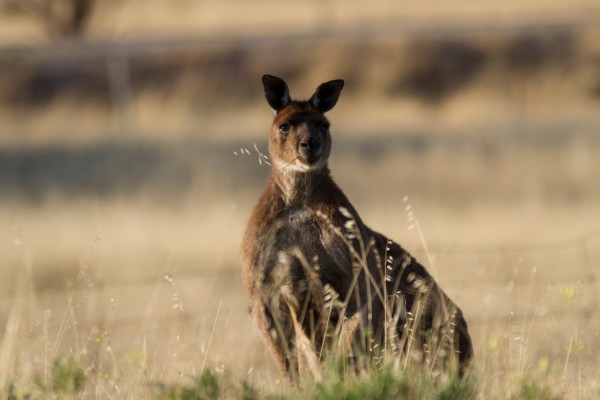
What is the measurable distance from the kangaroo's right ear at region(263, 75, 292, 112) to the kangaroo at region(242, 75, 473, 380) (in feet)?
1.18

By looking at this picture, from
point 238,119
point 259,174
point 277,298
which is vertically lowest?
point 277,298

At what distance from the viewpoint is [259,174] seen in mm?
20203

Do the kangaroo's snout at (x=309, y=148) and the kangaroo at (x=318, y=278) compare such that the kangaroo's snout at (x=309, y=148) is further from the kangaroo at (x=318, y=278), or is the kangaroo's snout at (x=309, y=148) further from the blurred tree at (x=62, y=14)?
the blurred tree at (x=62, y=14)

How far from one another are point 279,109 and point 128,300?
226 inches

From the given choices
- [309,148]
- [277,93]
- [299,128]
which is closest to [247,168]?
[277,93]

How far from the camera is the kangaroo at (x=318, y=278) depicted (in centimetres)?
752

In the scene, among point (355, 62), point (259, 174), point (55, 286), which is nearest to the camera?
point (55, 286)

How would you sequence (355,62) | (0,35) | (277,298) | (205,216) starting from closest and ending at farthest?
(277,298), (205,216), (355,62), (0,35)

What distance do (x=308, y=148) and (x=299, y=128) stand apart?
0.54ft

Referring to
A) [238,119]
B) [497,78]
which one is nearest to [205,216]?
[238,119]

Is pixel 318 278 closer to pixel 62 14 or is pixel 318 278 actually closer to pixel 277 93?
pixel 277 93

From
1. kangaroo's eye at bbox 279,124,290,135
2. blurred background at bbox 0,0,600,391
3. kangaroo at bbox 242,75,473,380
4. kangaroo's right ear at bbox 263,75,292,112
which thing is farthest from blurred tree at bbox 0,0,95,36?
kangaroo at bbox 242,75,473,380

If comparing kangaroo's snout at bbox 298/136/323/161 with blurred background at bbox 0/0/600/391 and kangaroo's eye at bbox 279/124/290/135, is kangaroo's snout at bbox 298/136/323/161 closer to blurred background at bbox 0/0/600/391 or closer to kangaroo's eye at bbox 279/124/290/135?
kangaroo's eye at bbox 279/124/290/135

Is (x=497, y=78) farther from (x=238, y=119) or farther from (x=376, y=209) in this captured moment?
(x=376, y=209)
